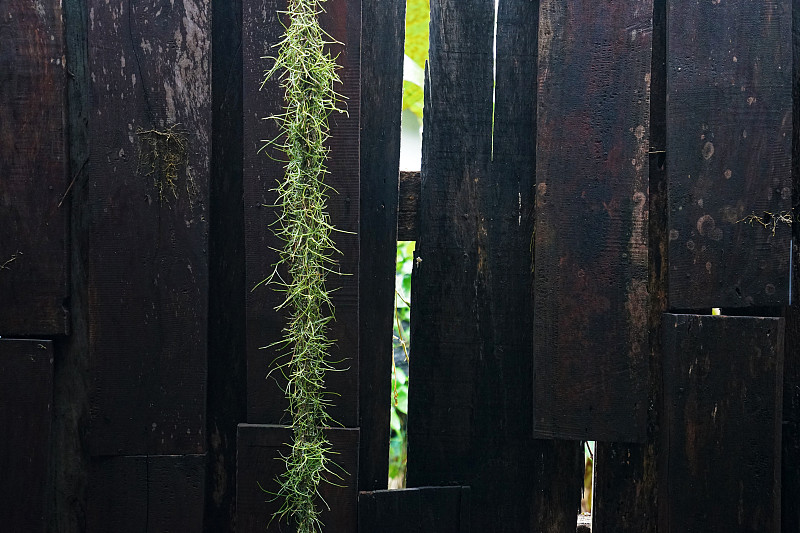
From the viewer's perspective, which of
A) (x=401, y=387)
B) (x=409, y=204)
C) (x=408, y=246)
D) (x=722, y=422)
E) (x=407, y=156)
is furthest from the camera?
(x=407, y=156)

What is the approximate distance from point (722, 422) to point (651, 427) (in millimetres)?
187

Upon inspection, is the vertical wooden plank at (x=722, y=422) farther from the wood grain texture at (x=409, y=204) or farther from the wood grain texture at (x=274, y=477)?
the wood grain texture at (x=274, y=477)

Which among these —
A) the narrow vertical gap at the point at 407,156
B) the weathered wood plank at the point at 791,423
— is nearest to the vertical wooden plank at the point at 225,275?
the narrow vertical gap at the point at 407,156

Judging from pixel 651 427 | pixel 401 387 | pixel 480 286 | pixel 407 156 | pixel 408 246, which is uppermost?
pixel 407 156

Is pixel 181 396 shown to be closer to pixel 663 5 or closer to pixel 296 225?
pixel 296 225

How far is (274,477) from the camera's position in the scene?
5.86 ft

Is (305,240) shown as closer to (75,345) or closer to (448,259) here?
(448,259)

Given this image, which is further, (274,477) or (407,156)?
(407,156)

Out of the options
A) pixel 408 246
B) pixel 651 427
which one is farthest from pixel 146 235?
pixel 408 246

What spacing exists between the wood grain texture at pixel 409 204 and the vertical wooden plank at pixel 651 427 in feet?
2.24

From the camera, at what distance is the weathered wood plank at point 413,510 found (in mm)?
1812

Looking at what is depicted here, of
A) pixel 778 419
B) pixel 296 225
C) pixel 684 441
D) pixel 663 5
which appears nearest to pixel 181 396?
pixel 296 225

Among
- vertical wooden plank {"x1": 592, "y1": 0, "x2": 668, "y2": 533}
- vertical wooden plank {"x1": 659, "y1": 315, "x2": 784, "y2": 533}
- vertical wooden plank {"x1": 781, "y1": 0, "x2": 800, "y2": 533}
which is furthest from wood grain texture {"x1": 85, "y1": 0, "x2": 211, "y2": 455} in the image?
vertical wooden plank {"x1": 781, "y1": 0, "x2": 800, "y2": 533}

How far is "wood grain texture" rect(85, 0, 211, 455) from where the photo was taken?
69.4 inches
